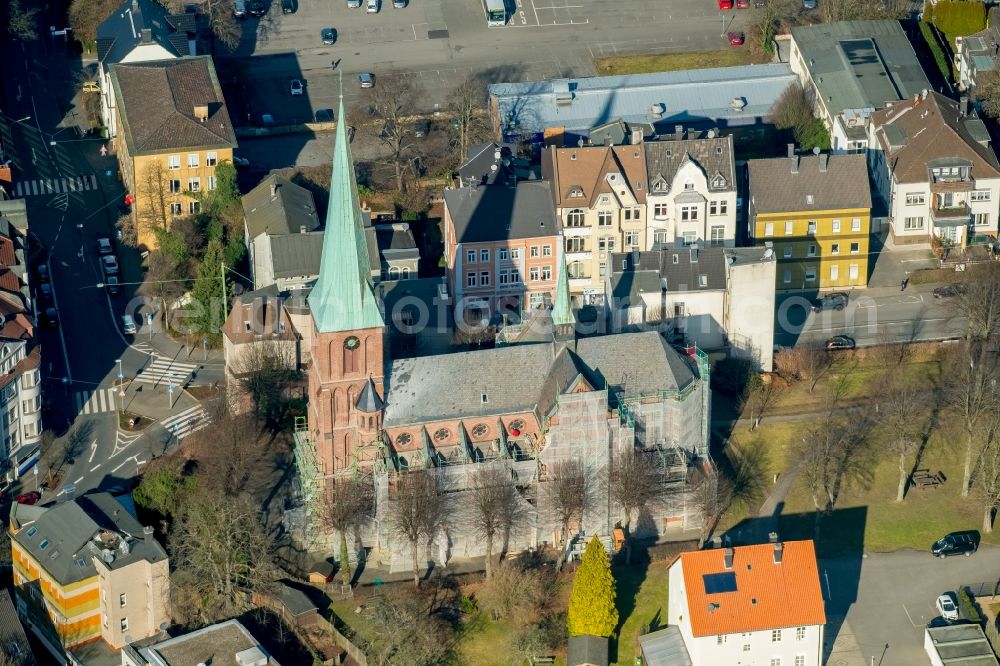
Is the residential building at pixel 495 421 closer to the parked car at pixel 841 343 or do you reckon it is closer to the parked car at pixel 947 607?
the parked car at pixel 947 607

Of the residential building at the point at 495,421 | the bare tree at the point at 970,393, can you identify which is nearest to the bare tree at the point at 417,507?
the residential building at the point at 495,421

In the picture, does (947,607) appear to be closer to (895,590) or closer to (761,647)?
(895,590)

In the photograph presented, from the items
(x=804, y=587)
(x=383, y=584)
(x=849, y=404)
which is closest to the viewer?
(x=804, y=587)

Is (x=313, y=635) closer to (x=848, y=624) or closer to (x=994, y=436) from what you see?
(x=848, y=624)

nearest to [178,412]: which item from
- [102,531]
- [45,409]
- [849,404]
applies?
[45,409]

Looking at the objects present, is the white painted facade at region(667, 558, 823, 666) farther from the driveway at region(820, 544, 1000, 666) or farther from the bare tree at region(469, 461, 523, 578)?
the bare tree at region(469, 461, 523, 578)

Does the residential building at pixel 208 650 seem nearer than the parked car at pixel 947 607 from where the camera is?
Yes
